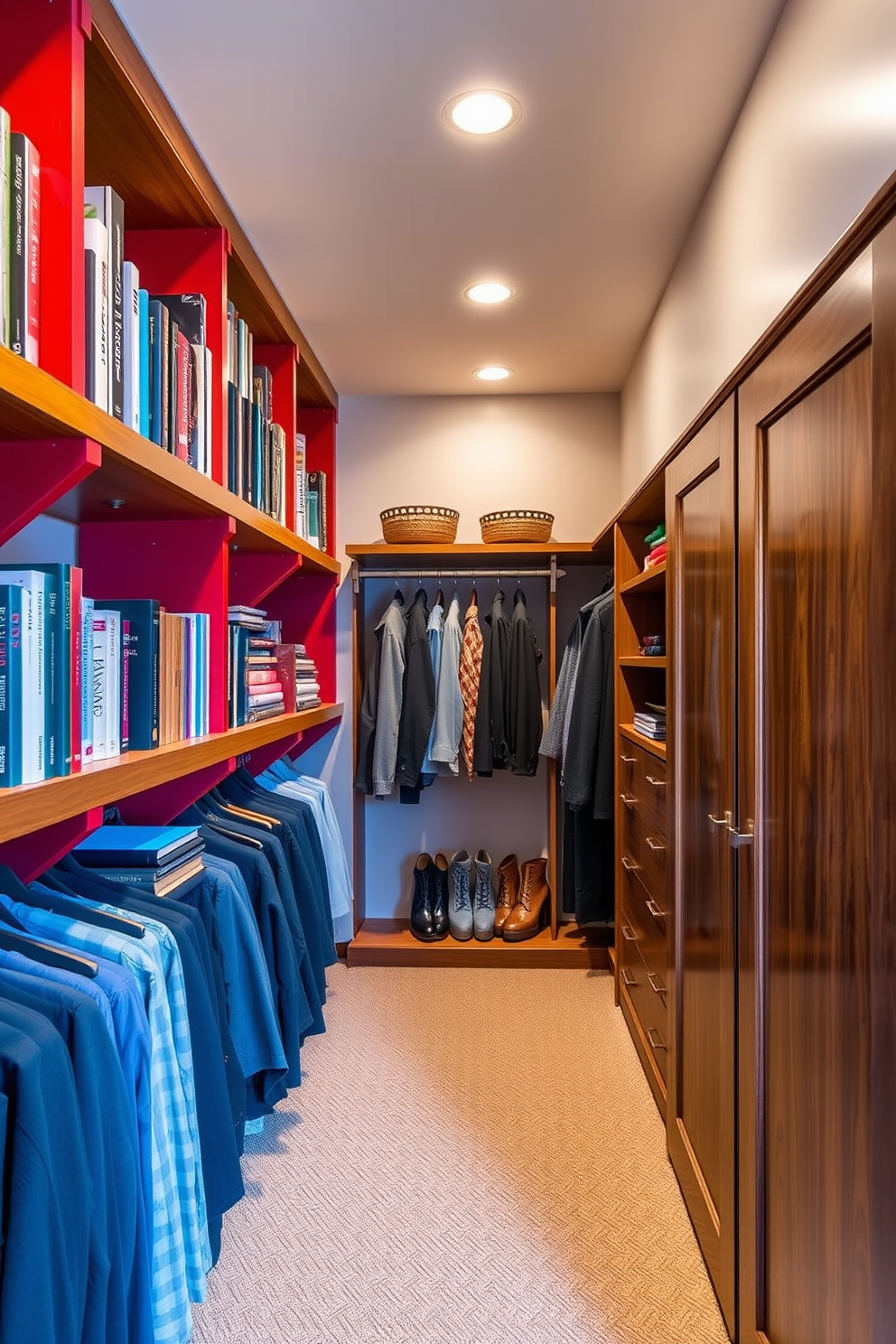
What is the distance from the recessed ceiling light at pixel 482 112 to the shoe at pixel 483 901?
2.66m

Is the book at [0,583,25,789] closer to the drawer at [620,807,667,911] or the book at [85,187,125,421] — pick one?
the book at [85,187,125,421]

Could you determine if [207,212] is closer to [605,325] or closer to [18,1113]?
[605,325]

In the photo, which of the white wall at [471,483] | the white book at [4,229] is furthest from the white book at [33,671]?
the white wall at [471,483]

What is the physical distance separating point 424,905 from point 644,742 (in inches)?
63.2

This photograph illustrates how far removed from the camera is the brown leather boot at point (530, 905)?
136 inches

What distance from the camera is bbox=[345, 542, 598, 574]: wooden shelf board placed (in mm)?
3318

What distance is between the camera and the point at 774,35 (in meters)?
1.54

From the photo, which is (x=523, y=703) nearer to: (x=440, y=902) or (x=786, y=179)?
(x=440, y=902)

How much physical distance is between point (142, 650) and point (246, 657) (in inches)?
26.4

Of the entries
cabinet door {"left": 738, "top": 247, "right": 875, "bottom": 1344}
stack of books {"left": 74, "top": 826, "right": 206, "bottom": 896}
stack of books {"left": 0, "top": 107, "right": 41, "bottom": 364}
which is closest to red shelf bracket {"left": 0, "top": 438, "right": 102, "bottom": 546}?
stack of books {"left": 0, "top": 107, "right": 41, "bottom": 364}

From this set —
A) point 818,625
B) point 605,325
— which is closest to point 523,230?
point 605,325

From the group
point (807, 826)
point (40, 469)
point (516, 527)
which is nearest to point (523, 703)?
point (516, 527)

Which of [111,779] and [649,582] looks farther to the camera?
[649,582]

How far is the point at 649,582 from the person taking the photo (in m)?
2.52
